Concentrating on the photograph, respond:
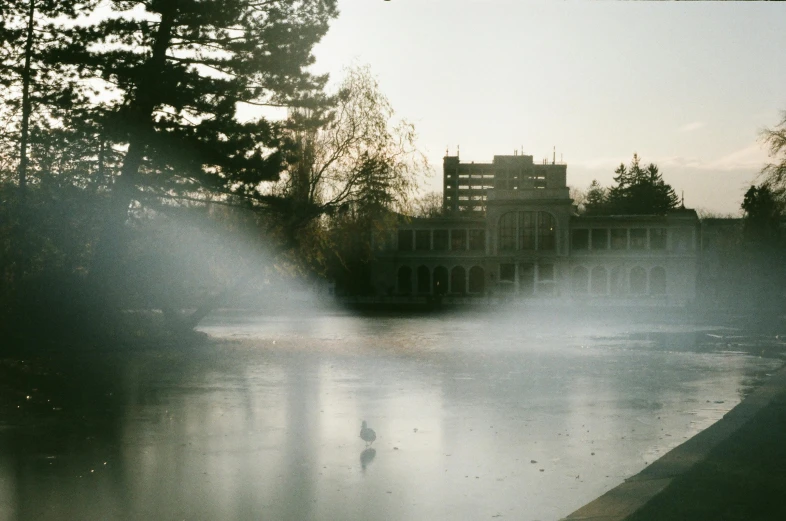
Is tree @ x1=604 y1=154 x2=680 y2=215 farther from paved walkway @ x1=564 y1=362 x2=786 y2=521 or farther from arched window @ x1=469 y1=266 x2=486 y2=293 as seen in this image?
paved walkway @ x1=564 y1=362 x2=786 y2=521

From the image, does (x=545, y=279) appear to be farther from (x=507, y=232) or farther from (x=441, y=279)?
(x=441, y=279)

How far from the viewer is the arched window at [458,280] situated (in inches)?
3912

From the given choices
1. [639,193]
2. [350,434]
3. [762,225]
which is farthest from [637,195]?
[350,434]

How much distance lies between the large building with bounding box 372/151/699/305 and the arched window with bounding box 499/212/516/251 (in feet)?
0.33

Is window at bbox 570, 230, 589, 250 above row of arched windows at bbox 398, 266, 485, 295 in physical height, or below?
above

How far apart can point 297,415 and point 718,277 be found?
9992 cm

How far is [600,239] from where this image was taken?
9575 centimetres

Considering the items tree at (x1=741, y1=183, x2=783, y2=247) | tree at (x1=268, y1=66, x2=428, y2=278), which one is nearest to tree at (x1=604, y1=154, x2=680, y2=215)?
tree at (x1=741, y1=183, x2=783, y2=247)

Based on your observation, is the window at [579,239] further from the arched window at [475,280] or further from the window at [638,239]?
the arched window at [475,280]

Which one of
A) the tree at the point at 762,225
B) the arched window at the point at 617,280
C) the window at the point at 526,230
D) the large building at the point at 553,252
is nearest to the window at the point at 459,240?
the large building at the point at 553,252

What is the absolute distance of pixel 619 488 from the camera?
716 centimetres

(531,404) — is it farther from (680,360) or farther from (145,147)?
(145,147)

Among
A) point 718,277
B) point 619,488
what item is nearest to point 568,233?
point 718,277

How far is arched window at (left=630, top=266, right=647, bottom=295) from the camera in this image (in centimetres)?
9450
